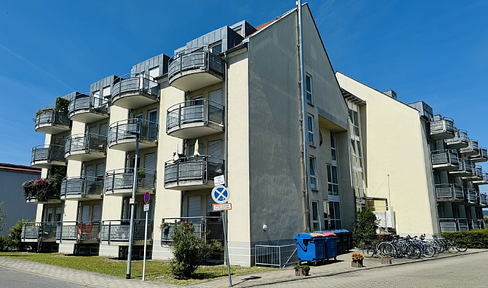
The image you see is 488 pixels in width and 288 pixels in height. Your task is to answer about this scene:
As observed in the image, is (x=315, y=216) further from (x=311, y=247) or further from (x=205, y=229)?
(x=205, y=229)

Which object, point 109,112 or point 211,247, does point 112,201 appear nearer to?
point 109,112

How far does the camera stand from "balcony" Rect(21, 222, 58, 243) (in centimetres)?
2439

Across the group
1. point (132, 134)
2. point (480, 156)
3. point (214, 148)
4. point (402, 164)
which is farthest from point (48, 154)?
point (480, 156)

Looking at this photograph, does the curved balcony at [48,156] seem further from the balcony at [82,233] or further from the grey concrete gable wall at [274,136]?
the grey concrete gable wall at [274,136]

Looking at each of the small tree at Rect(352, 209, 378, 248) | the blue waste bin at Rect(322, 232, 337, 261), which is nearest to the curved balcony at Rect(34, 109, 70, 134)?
the blue waste bin at Rect(322, 232, 337, 261)

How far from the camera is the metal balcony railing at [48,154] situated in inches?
1041

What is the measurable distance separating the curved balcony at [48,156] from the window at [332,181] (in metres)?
20.0

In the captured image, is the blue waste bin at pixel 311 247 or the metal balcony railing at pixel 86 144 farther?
the metal balcony railing at pixel 86 144

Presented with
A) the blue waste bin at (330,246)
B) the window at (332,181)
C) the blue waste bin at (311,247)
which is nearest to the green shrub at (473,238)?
the window at (332,181)

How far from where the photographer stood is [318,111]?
2281cm

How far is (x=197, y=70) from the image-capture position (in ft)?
56.2

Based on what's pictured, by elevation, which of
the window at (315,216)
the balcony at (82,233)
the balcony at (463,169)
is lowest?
the balcony at (82,233)

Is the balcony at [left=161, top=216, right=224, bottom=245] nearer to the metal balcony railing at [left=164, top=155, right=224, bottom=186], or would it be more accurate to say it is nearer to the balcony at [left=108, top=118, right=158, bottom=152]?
the metal balcony railing at [left=164, top=155, right=224, bottom=186]

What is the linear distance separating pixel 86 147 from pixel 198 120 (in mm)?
10112
